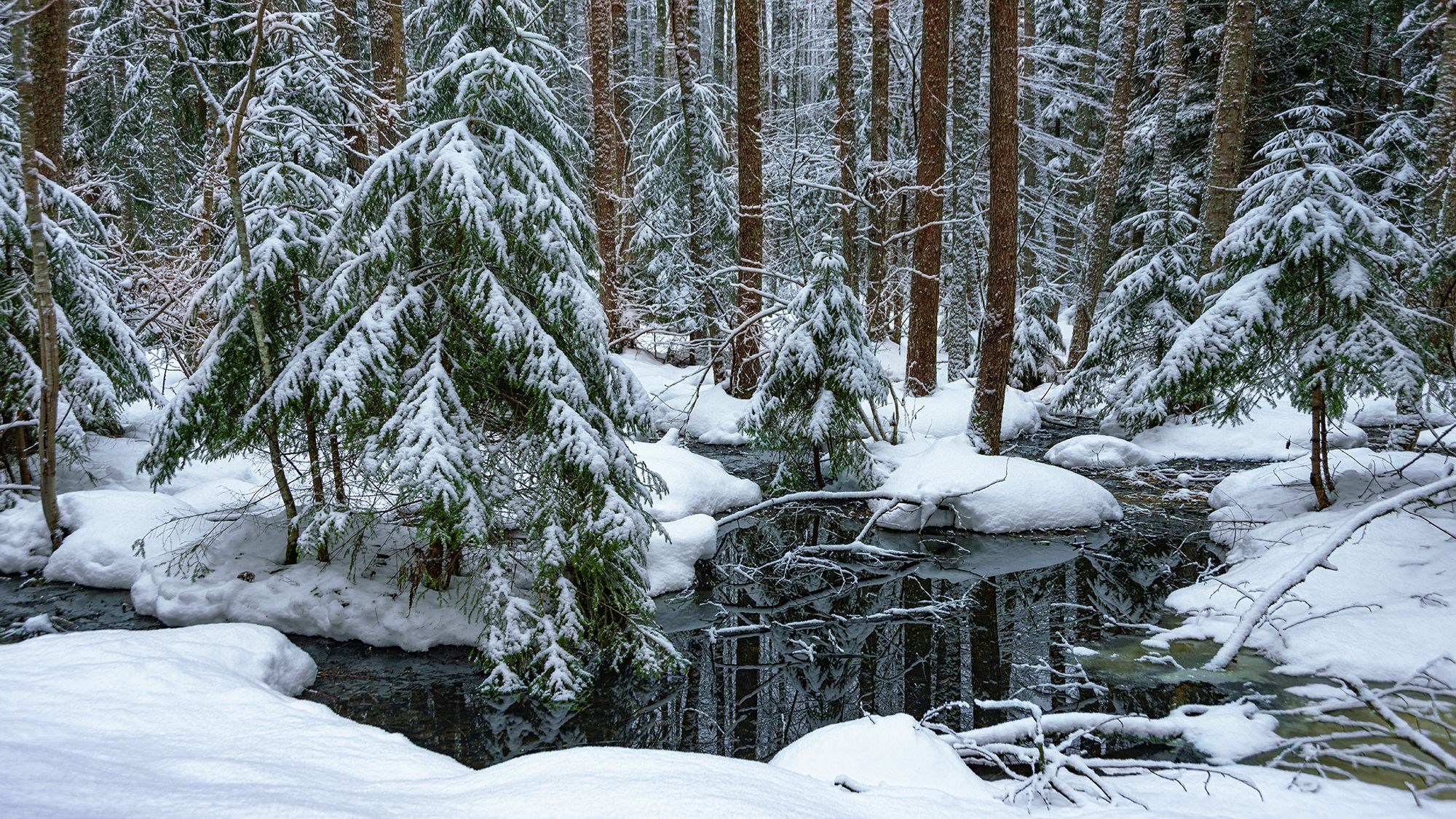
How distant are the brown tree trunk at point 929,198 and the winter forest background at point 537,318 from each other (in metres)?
0.07

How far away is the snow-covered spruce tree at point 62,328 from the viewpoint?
312 inches

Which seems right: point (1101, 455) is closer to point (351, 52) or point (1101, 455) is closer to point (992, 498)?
point (992, 498)

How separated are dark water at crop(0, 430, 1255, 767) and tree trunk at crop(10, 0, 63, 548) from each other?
3.27 feet

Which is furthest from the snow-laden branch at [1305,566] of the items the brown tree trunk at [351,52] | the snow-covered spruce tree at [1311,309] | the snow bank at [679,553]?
the brown tree trunk at [351,52]

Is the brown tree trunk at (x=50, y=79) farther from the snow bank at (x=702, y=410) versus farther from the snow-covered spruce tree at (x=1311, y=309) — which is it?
the snow-covered spruce tree at (x=1311, y=309)

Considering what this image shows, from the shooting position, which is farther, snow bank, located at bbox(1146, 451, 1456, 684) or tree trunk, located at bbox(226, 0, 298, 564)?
tree trunk, located at bbox(226, 0, 298, 564)

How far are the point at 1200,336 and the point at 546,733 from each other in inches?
307

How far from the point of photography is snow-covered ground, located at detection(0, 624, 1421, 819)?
234 centimetres

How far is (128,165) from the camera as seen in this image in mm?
16859

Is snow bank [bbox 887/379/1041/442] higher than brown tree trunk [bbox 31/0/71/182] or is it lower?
lower

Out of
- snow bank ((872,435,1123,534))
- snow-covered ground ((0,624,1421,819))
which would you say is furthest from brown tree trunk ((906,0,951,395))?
snow-covered ground ((0,624,1421,819))

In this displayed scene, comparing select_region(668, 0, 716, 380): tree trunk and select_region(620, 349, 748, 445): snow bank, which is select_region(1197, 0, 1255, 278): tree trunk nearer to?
select_region(620, 349, 748, 445): snow bank

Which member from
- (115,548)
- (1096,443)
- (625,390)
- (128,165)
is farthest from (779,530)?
(128,165)

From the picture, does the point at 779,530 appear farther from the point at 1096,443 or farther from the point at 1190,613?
the point at 1096,443
